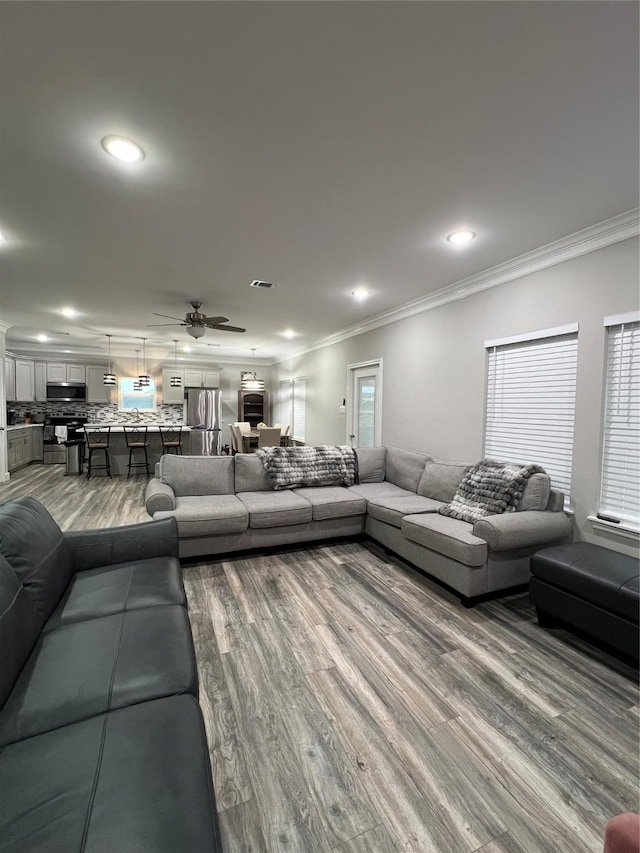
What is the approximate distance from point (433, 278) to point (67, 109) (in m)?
3.06

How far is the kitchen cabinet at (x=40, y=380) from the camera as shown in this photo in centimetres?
819

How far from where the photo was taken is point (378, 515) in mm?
3549

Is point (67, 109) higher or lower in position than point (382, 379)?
higher

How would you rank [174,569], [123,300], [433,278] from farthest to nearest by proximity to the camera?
1. [123,300]
2. [433,278]
3. [174,569]

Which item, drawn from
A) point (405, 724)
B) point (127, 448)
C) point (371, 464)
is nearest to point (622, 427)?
point (405, 724)

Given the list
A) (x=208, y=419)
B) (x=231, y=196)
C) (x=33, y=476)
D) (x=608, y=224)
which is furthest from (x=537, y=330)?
(x=33, y=476)

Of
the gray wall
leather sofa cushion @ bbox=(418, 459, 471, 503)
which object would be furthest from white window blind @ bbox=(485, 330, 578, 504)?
leather sofa cushion @ bbox=(418, 459, 471, 503)

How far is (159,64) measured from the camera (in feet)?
4.62

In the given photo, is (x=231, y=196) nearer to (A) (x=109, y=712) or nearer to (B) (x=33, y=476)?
(A) (x=109, y=712)

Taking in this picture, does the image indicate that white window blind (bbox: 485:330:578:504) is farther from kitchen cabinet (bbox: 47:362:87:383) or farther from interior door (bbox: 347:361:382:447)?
kitchen cabinet (bbox: 47:362:87:383)

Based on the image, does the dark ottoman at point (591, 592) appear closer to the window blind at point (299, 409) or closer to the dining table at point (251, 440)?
the window blind at point (299, 409)

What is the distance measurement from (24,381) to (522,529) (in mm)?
9639

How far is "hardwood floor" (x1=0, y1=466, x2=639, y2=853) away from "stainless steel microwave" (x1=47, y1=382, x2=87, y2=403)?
301 inches

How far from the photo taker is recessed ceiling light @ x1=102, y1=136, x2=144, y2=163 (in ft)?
5.96
